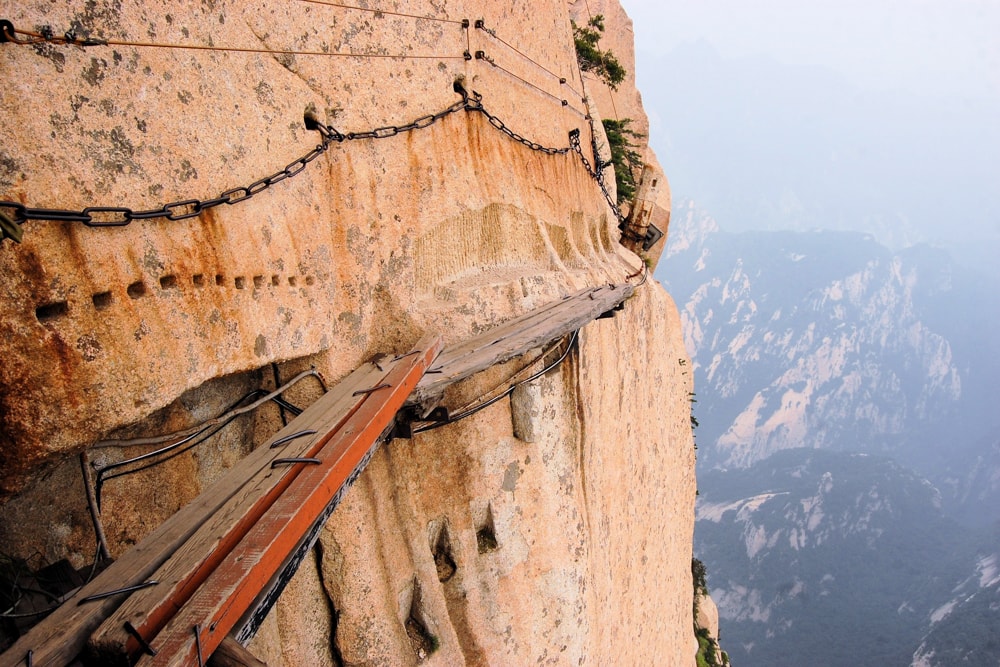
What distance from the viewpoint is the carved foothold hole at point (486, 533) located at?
21.7 ft

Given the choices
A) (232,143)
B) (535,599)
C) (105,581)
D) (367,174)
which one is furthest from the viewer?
(535,599)

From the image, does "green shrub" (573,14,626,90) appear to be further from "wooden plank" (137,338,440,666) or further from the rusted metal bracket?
"wooden plank" (137,338,440,666)

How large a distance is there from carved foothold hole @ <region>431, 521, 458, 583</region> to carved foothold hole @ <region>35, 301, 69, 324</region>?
4.19m

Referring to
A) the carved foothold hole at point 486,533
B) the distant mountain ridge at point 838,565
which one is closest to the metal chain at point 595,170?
the carved foothold hole at point 486,533

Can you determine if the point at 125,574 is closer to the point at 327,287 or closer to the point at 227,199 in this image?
the point at 227,199

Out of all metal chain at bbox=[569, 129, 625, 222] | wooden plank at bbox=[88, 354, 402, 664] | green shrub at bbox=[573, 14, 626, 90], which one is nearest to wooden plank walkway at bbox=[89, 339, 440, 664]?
wooden plank at bbox=[88, 354, 402, 664]

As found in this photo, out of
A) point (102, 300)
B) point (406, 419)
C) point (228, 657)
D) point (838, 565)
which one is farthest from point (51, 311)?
point (838, 565)

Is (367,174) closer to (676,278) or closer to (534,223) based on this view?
(534,223)

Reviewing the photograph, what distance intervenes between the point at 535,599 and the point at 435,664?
1.47 meters

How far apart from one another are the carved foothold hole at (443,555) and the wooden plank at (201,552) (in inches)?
117

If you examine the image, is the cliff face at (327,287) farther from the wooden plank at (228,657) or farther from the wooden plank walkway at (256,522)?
the wooden plank at (228,657)

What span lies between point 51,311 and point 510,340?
3.69 m

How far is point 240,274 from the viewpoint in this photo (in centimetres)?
418

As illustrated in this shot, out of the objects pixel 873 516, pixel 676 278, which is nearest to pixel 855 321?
pixel 676 278
